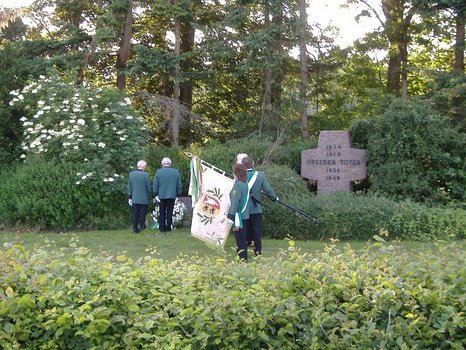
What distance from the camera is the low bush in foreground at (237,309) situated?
4.02 m

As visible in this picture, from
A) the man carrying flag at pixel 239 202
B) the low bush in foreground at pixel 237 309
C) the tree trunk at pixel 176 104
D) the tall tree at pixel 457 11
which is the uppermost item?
the tall tree at pixel 457 11

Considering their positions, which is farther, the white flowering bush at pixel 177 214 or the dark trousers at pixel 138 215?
the white flowering bush at pixel 177 214

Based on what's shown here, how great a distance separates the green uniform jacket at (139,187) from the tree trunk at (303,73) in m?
9.15

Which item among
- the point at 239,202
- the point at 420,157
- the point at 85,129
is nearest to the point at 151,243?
the point at 239,202

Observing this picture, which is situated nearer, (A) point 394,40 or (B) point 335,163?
(B) point 335,163

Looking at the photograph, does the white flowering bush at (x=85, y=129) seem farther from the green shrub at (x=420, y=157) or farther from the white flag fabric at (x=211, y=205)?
the green shrub at (x=420, y=157)

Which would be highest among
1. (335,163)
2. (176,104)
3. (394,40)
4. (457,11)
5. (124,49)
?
(394,40)

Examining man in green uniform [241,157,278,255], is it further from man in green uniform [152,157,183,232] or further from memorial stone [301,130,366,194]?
memorial stone [301,130,366,194]

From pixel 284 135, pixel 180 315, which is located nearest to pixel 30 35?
pixel 284 135

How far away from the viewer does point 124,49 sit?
80.8 ft

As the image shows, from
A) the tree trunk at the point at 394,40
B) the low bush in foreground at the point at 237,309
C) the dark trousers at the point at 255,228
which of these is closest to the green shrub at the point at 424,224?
→ the dark trousers at the point at 255,228

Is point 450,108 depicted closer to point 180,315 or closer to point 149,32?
point 149,32

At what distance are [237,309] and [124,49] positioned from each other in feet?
71.2

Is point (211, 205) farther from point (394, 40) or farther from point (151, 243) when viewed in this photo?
point (394, 40)
